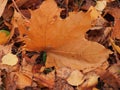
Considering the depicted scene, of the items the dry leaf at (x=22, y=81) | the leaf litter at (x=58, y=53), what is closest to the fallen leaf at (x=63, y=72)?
the leaf litter at (x=58, y=53)

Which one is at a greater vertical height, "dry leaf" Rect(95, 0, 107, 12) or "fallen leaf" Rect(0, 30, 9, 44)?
"dry leaf" Rect(95, 0, 107, 12)

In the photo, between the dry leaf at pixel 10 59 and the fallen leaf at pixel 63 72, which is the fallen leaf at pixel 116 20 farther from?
the dry leaf at pixel 10 59

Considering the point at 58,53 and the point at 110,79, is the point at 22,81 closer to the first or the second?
the point at 58,53

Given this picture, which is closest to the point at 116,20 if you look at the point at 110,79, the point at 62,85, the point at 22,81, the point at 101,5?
the point at 101,5

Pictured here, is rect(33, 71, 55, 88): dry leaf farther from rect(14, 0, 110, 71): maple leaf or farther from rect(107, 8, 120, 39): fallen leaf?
rect(107, 8, 120, 39): fallen leaf

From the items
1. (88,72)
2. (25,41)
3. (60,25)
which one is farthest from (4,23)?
(88,72)

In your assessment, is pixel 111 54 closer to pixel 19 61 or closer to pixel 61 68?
pixel 61 68

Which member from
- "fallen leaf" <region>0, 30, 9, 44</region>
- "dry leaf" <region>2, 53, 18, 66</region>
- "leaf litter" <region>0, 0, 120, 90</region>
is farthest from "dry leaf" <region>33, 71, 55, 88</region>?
"fallen leaf" <region>0, 30, 9, 44</region>

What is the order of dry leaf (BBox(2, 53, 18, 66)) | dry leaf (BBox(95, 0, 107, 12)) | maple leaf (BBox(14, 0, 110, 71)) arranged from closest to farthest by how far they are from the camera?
maple leaf (BBox(14, 0, 110, 71)) → dry leaf (BBox(2, 53, 18, 66)) → dry leaf (BBox(95, 0, 107, 12))
